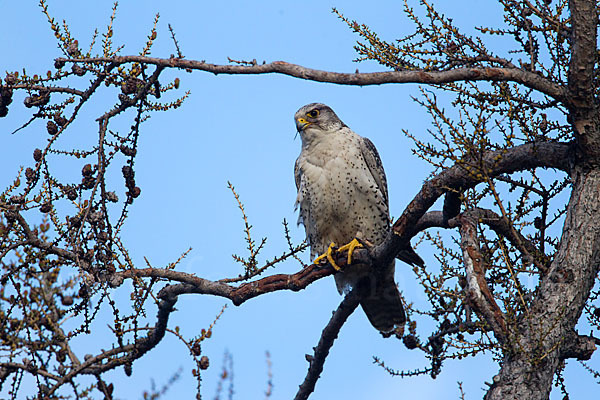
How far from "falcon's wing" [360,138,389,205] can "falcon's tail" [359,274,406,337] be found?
29.5 inches

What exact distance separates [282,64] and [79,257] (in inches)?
61.2

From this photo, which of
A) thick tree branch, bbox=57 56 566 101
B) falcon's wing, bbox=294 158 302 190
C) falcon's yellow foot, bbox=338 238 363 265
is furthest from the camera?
falcon's wing, bbox=294 158 302 190

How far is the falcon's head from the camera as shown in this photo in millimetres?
5719

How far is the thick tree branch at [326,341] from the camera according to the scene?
5.06 meters

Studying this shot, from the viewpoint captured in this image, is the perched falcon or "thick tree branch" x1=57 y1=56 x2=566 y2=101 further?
the perched falcon

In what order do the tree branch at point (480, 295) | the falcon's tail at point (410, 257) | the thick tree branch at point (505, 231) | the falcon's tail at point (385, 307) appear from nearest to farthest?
1. the tree branch at point (480, 295)
2. the thick tree branch at point (505, 231)
3. the falcon's tail at point (410, 257)
4. the falcon's tail at point (385, 307)

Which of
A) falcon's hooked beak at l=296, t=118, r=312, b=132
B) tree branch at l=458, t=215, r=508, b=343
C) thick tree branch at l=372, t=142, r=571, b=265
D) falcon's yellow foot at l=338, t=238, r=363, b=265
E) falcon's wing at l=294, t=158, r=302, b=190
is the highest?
falcon's hooked beak at l=296, t=118, r=312, b=132

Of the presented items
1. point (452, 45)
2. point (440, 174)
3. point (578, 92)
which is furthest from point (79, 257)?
point (578, 92)

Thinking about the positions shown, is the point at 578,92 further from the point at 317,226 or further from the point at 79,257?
the point at 79,257

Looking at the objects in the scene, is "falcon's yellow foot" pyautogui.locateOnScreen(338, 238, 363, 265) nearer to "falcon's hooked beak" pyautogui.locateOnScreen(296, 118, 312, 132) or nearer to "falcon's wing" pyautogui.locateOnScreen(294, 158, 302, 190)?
"falcon's wing" pyautogui.locateOnScreen(294, 158, 302, 190)

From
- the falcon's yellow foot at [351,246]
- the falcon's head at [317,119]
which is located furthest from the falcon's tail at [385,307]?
the falcon's head at [317,119]

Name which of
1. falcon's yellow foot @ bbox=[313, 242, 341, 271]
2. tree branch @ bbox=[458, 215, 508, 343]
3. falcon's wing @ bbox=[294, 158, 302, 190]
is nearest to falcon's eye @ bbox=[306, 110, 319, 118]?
falcon's wing @ bbox=[294, 158, 302, 190]

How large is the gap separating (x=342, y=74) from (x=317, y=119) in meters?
2.37

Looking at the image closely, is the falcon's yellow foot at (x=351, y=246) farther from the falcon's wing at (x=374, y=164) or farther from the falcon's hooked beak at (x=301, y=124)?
the falcon's hooked beak at (x=301, y=124)
